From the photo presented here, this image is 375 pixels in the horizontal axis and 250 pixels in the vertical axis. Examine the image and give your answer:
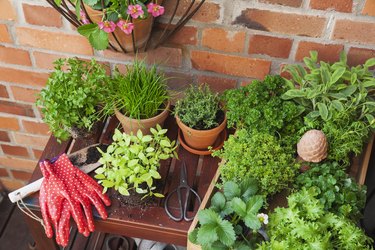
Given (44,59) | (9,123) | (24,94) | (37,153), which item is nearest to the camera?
(44,59)

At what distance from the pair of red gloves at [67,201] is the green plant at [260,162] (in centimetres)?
34

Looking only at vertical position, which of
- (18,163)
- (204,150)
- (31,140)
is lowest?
(18,163)

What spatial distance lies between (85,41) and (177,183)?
0.56m

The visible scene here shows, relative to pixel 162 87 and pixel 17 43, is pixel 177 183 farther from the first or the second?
pixel 17 43

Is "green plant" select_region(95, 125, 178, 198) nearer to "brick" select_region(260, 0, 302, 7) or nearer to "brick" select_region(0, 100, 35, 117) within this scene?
"brick" select_region(260, 0, 302, 7)

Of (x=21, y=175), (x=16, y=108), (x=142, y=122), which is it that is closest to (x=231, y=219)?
(x=142, y=122)

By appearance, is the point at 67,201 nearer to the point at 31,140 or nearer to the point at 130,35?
the point at 130,35

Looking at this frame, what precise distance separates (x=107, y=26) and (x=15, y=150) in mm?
1056

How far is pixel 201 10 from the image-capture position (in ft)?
4.16

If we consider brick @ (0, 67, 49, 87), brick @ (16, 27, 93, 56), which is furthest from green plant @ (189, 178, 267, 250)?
brick @ (0, 67, 49, 87)

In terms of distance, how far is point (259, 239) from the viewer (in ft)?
3.49

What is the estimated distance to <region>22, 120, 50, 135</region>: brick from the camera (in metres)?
1.75

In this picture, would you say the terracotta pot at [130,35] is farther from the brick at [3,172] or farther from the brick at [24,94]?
the brick at [3,172]

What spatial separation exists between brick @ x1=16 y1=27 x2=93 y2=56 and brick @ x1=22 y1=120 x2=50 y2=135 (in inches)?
15.9
